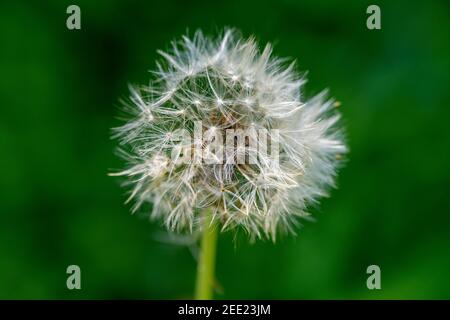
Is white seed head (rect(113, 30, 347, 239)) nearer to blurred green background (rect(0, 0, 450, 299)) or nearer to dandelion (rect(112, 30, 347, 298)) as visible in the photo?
dandelion (rect(112, 30, 347, 298))

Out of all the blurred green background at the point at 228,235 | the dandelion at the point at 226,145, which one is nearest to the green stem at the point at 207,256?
the dandelion at the point at 226,145

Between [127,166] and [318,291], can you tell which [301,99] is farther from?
[318,291]

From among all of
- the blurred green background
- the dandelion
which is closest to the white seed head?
the dandelion

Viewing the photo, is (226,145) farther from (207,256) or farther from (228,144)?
(207,256)

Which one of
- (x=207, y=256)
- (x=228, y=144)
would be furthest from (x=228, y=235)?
(x=228, y=144)

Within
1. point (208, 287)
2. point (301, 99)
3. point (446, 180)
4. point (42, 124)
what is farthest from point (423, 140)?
point (42, 124)

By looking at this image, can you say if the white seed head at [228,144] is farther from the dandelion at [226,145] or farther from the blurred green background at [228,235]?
the blurred green background at [228,235]

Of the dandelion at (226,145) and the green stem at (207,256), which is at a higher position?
the dandelion at (226,145)
